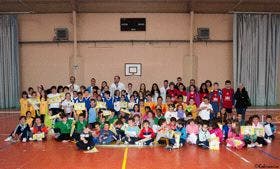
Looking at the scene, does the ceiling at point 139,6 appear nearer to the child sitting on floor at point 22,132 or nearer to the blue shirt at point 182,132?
the child sitting on floor at point 22,132

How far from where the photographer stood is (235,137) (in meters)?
8.84

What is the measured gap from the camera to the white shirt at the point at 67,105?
1035cm

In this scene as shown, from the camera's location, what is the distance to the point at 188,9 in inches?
642

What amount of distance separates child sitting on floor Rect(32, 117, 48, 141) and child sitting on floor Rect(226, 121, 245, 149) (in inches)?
207

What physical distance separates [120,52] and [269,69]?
24.8 ft

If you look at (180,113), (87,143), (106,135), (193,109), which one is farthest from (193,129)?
(87,143)

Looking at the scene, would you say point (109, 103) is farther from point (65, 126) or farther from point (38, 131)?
point (38, 131)

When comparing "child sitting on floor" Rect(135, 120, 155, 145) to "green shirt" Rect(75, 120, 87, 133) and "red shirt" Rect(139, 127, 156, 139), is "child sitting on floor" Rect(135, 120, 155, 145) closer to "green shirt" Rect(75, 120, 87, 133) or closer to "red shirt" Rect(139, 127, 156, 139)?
"red shirt" Rect(139, 127, 156, 139)

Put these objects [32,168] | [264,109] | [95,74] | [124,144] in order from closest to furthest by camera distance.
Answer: [32,168] → [124,144] → [264,109] → [95,74]

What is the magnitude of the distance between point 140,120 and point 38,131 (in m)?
3.01

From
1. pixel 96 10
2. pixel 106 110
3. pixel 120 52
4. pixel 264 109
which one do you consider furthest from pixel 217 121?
pixel 96 10

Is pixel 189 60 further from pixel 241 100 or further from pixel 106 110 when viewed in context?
pixel 106 110

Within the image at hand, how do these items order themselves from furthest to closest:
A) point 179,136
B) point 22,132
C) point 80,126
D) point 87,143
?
point 80,126, point 22,132, point 179,136, point 87,143

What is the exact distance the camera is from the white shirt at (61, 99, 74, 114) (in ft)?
34.0
